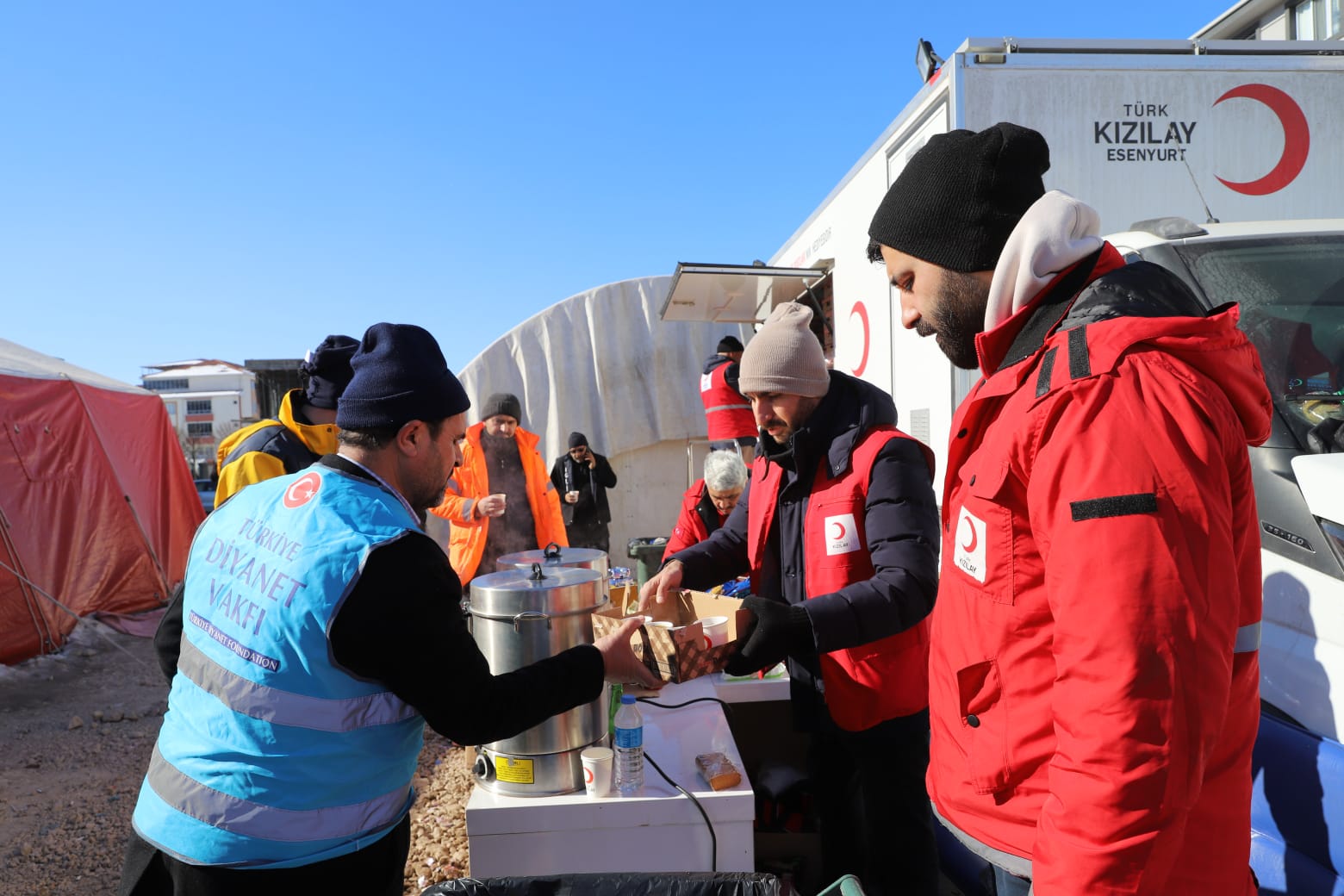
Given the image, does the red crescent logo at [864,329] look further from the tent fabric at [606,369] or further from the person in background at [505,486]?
the tent fabric at [606,369]

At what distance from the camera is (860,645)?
2084 millimetres

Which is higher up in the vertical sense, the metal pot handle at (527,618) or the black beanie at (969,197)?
the black beanie at (969,197)

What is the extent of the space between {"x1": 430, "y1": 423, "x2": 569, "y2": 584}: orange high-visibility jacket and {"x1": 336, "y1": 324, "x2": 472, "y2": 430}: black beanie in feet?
12.4

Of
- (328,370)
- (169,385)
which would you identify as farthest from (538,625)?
Result: (169,385)

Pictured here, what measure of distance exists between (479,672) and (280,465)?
2.19 m

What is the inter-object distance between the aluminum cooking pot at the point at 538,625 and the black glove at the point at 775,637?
0.43 meters

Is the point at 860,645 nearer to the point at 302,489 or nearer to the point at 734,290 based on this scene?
the point at 302,489

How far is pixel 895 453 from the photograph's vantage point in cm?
218

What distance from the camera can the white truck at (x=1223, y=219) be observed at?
5.78ft

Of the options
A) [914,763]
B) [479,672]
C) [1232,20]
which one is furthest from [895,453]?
[1232,20]

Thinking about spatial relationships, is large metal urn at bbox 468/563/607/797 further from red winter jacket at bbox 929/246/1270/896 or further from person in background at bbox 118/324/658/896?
red winter jacket at bbox 929/246/1270/896

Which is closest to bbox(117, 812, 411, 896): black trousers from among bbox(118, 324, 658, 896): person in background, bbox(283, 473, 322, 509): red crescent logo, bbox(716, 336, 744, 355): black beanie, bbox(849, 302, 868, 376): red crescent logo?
bbox(118, 324, 658, 896): person in background

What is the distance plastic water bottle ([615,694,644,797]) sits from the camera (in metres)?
1.95

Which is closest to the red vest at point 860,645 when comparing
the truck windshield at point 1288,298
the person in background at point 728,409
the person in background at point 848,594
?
the person in background at point 848,594
